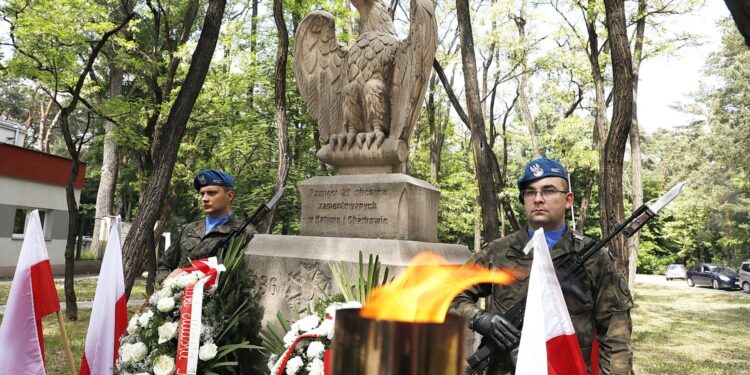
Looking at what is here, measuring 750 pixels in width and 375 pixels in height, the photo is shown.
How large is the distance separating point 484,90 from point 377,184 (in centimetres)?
1608

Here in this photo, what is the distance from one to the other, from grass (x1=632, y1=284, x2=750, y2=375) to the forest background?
1783 mm

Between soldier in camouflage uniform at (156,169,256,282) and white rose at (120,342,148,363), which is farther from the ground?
soldier in camouflage uniform at (156,169,256,282)

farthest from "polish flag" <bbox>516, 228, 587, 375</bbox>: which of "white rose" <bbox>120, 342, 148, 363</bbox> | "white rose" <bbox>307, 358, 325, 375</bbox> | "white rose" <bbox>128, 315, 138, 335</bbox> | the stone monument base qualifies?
"white rose" <bbox>128, 315, 138, 335</bbox>

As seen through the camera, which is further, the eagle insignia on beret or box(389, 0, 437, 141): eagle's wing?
box(389, 0, 437, 141): eagle's wing

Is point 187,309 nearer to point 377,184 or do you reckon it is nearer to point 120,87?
point 377,184

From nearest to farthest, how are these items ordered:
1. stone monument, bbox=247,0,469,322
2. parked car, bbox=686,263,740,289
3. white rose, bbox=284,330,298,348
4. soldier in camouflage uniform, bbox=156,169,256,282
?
1. white rose, bbox=284,330,298,348
2. soldier in camouflage uniform, bbox=156,169,256,282
3. stone monument, bbox=247,0,469,322
4. parked car, bbox=686,263,740,289

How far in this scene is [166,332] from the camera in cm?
349

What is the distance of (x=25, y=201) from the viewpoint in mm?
18188

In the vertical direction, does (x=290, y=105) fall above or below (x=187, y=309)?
above

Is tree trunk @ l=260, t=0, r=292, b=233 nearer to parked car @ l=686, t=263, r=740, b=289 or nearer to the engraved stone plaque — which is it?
the engraved stone plaque

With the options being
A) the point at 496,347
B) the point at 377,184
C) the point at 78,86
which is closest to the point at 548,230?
the point at 496,347

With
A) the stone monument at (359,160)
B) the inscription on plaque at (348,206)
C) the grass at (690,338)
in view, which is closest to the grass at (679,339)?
the grass at (690,338)

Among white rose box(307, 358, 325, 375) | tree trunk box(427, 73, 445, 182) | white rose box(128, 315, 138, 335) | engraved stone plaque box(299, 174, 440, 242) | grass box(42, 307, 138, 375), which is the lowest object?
grass box(42, 307, 138, 375)

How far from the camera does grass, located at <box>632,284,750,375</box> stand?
8.12 m
